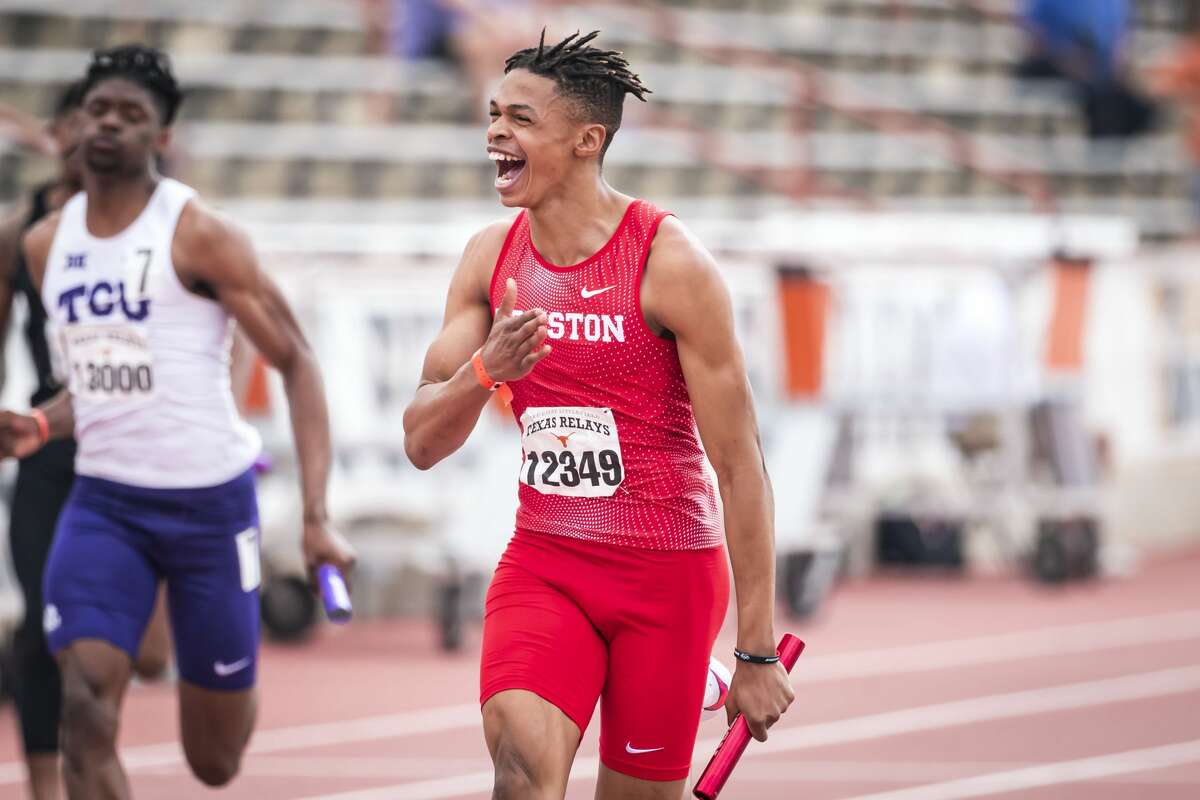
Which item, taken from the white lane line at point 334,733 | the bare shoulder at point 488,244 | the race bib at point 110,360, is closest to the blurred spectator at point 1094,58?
the white lane line at point 334,733

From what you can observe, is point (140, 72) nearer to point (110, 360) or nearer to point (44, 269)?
point (44, 269)

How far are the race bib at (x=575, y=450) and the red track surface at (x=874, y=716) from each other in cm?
335

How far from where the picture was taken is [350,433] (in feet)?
39.2

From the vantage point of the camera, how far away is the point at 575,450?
4512mm

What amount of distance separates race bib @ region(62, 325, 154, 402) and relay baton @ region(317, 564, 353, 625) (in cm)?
68

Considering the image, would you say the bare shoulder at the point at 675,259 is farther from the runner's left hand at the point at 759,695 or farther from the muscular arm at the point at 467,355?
the runner's left hand at the point at 759,695

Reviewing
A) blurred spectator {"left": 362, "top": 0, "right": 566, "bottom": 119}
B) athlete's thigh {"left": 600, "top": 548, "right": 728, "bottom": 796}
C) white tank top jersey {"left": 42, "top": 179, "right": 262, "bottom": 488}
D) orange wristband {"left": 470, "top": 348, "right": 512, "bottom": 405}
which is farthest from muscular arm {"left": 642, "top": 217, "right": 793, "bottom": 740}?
blurred spectator {"left": 362, "top": 0, "right": 566, "bottom": 119}

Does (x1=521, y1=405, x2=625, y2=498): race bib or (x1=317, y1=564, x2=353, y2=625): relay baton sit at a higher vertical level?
(x1=521, y1=405, x2=625, y2=498): race bib

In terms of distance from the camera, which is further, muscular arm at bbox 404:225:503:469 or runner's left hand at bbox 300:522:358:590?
runner's left hand at bbox 300:522:358:590

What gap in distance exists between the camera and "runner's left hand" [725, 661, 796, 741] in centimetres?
436

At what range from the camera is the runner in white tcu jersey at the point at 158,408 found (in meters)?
5.51

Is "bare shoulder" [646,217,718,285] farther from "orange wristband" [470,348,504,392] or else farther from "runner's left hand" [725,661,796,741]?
"runner's left hand" [725,661,796,741]

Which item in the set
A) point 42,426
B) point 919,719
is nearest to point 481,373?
point 42,426

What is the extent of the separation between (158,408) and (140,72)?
0.89 meters
